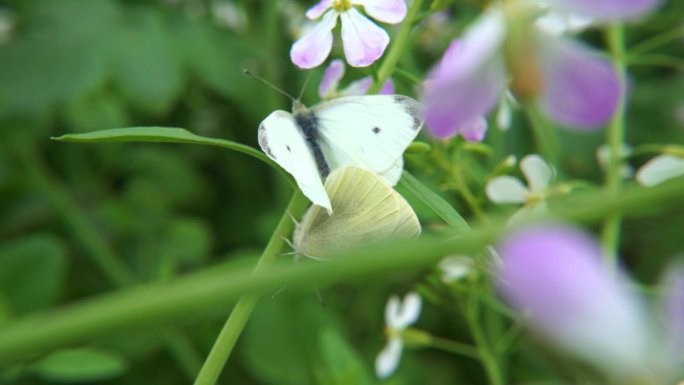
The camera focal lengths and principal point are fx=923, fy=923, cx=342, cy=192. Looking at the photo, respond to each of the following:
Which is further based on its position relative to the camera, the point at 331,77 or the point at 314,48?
the point at 331,77

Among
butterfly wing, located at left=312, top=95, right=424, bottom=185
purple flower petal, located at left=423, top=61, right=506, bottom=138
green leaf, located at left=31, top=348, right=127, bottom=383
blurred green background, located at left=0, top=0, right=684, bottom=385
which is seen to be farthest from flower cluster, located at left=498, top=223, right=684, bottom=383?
blurred green background, located at left=0, top=0, right=684, bottom=385

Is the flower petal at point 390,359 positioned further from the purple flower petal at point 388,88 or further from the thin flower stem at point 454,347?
the purple flower petal at point 388,88

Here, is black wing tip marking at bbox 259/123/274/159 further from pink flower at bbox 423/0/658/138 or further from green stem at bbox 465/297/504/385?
green stem at bbox 465/297/504/385

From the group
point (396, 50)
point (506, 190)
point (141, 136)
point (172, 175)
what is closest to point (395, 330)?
point (506, 190)

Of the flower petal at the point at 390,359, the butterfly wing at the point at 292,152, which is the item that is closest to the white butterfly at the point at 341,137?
the butterfly wing at the point at 292,152

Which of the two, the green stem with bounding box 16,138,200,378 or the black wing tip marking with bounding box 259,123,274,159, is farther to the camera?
the green stem with bounding box 16,138,200,378

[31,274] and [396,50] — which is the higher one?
[31,274]

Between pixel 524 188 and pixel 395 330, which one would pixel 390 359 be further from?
pixel 524 188
